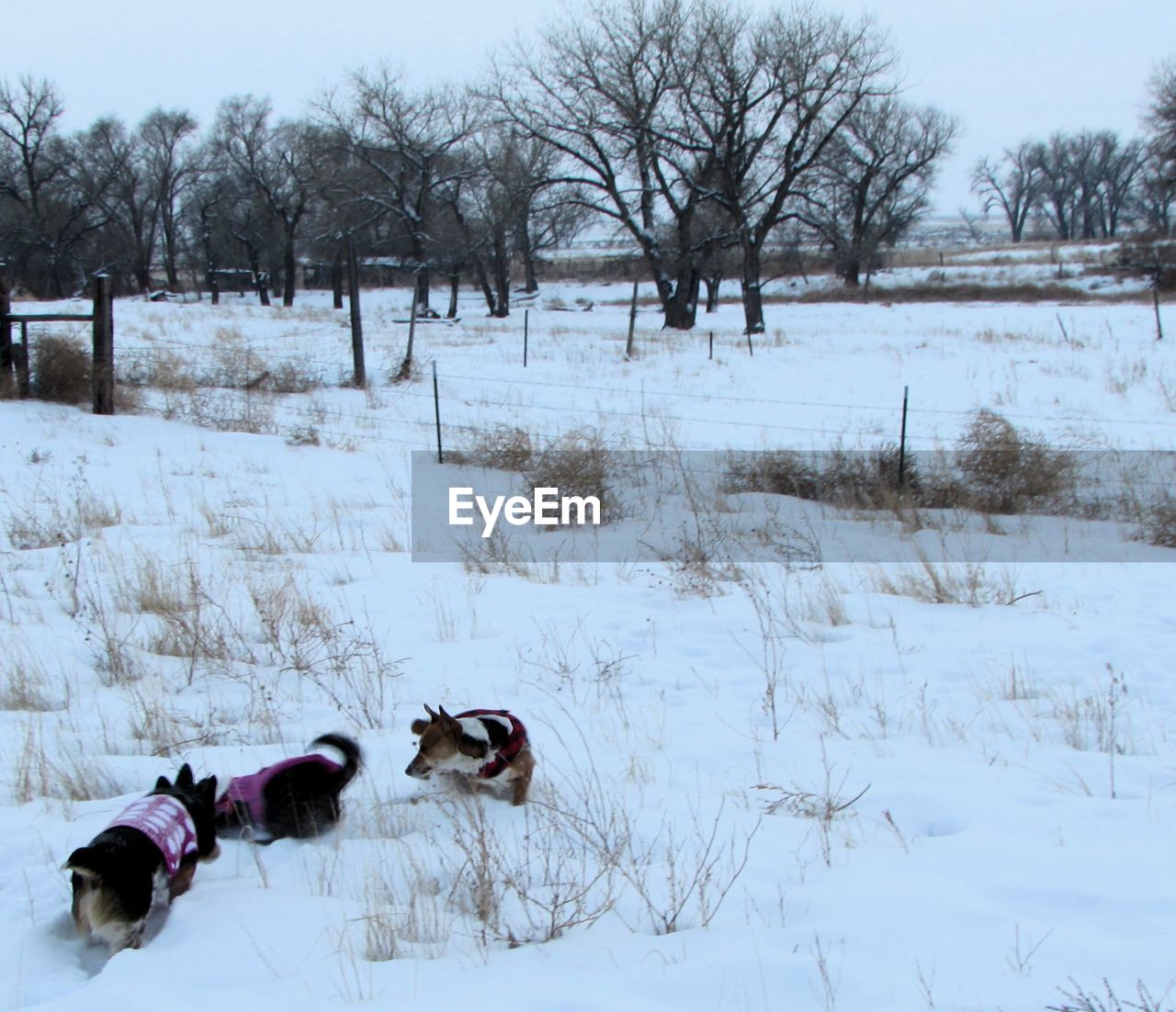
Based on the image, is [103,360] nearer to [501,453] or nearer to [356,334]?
[501,453]

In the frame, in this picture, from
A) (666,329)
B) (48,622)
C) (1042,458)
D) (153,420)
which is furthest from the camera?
(666,329)

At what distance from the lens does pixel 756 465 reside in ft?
34.2

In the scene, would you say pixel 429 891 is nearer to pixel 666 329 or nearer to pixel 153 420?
pixel 153 420

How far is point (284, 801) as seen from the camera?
3330mm

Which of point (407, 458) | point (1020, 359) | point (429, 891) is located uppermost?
point (1020, 359)

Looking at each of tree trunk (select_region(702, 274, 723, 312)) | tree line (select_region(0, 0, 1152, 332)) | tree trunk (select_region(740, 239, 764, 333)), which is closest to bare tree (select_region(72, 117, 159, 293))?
tree line (select_region(0, 0, 1152, 332))

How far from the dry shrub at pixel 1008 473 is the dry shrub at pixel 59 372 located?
1130 centimetres

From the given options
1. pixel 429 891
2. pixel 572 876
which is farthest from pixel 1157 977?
pixel 429 891

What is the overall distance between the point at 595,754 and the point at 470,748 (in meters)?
0.82

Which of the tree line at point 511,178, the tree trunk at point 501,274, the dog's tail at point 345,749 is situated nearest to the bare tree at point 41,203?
the tree line at point 511,178

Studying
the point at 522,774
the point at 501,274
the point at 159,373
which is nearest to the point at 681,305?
the point at 501,274

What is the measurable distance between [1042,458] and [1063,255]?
5507 centimetres

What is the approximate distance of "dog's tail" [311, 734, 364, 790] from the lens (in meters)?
3.49

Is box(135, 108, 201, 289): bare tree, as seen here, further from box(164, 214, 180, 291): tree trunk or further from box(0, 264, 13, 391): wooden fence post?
box(0, 264, 13, 391): wooden fence post
